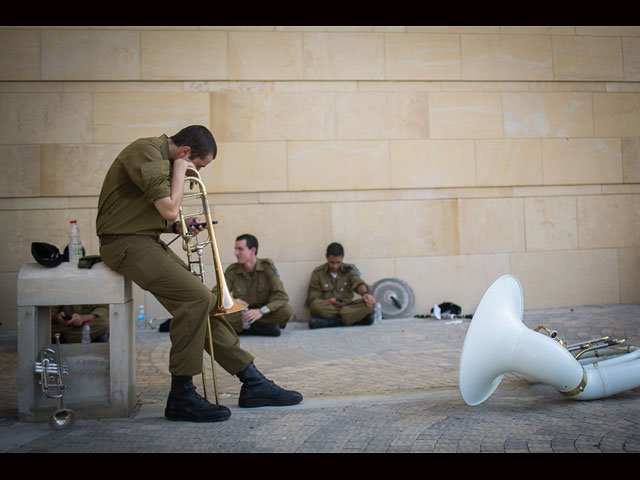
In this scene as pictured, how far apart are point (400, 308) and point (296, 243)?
1.75m

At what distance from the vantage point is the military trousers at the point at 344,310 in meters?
7.58

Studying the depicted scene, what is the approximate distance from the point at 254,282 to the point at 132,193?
3965mm

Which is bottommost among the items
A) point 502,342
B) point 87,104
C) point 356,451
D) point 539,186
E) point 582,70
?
point 356,451

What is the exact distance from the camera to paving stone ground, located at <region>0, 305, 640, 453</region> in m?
3.04

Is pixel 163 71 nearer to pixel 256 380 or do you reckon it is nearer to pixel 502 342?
pixel 256 380

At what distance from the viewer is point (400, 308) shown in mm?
8250

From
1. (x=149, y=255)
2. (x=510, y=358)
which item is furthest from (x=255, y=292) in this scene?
(x=510, y=358)

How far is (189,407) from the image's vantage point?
11.7ft

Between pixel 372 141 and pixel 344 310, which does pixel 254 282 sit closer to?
pixel 344 310

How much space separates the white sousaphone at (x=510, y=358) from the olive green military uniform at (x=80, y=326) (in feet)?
14.6

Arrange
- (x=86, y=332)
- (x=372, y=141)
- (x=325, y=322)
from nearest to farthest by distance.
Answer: (x=86, y=332), (x=325, y=322), (x=372, y=141)

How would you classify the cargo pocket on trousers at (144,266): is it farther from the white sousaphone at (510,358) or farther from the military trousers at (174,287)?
the white sousaphone at (510,358)

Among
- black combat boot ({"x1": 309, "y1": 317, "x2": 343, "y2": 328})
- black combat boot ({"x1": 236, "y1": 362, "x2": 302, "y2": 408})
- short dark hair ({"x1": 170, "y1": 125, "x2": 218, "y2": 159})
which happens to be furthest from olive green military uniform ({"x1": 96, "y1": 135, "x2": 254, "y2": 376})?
black combat boot ({"x1": 309, "y1": 317, "x2": 343, "y2": 328})

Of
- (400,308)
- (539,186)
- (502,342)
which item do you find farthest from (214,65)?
(502,342)
